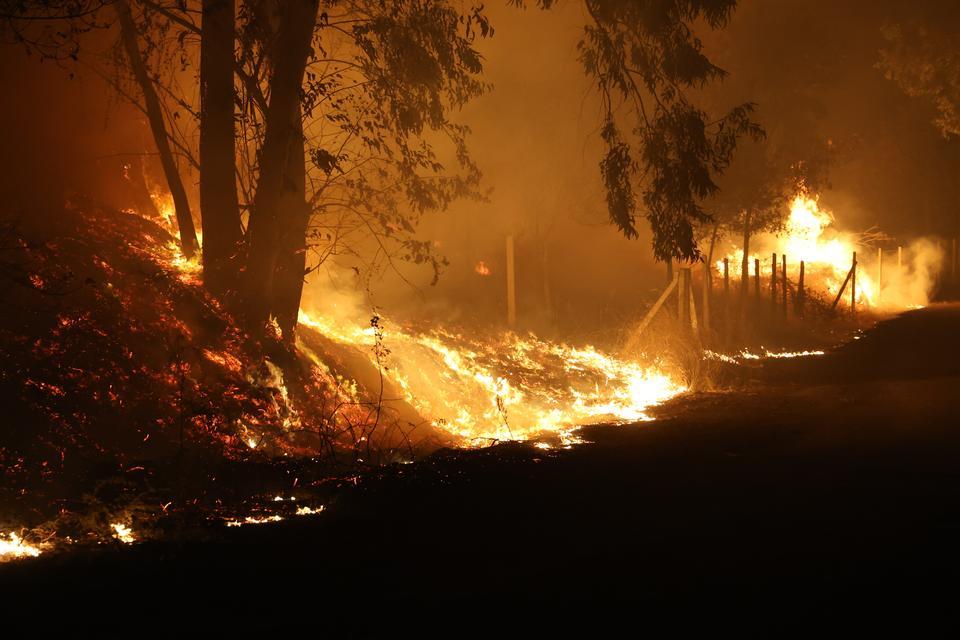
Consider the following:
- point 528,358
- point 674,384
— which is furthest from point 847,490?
point 528,358

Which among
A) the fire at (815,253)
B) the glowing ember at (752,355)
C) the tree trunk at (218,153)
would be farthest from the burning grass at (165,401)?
the fire at (815,253)

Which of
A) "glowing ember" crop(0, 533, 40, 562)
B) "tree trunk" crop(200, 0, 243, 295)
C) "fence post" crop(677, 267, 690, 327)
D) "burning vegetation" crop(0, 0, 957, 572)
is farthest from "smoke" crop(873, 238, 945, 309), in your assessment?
"glowing ember" crop(0, 533, 40, 562)

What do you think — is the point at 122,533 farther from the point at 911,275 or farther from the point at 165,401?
the point at 911,275

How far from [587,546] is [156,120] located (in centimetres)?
802

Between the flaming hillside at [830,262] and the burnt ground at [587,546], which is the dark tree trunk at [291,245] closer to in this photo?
the burnt ground at [587,546]

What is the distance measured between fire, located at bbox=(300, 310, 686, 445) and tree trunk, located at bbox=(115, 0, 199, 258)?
250 centimetres

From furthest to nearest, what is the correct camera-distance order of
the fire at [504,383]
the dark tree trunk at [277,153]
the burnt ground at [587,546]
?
1. the fire at [504,383]
2. the dark tree trunk at [277,153]
3. the burnt ground at [587,546]

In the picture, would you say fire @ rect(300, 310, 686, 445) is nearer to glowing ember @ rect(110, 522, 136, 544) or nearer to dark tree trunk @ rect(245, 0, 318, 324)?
dark tree trunk @ rect(245, 0, 318, 324)

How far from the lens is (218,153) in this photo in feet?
31.3

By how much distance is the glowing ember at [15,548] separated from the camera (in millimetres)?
5160

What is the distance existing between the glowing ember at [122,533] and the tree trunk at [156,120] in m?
5.75

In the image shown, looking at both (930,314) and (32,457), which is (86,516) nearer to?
(32,457)

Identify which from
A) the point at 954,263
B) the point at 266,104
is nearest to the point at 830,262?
the point at 954,263

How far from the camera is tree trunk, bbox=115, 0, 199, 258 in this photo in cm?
978
